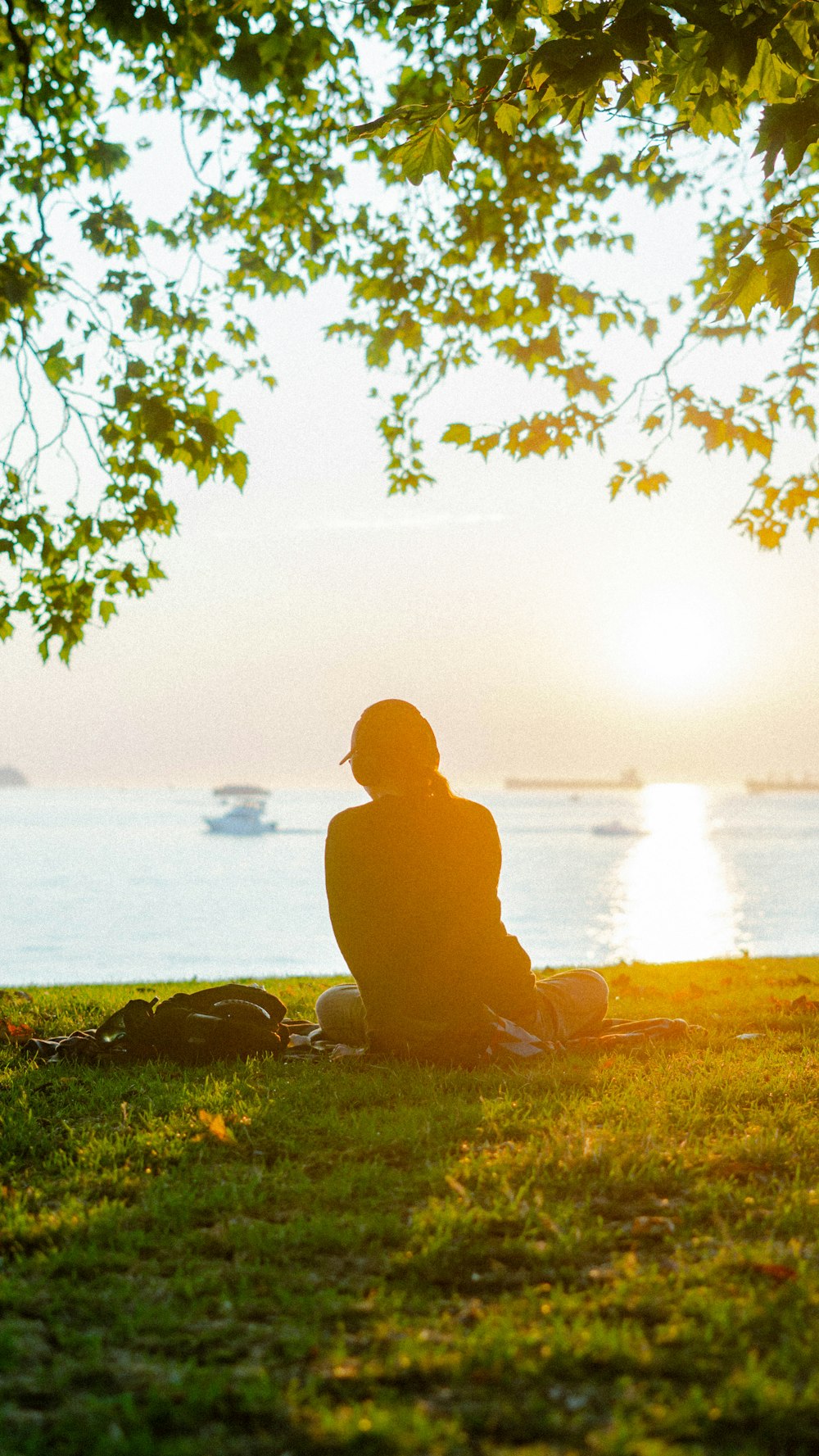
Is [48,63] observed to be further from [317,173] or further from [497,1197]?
[497,1197]

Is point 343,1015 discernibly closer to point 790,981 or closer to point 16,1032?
point 16,1032

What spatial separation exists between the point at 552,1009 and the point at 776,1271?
311 centimetres

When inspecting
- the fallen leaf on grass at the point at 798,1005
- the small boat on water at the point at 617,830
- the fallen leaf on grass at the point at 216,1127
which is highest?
the small boat on water at the point at 617,830

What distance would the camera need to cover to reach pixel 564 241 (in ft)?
39.5

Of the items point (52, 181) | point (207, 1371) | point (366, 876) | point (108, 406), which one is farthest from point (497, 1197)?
point (52, 181)

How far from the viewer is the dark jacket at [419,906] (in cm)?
584

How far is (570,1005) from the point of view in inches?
255

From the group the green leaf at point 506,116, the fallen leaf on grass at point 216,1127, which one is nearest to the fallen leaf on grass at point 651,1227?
the fallen leaf on grass at point 216,1127

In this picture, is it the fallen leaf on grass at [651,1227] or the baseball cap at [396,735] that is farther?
the baseball cap at [396,735]

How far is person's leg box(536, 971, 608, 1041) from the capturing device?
20.6 feet

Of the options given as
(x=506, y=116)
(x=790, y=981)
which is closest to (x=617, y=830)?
(x=790, y=981)

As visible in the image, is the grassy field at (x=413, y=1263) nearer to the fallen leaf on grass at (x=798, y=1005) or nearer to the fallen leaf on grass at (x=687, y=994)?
the fallen leaf on grass at (x=798, y=1005)

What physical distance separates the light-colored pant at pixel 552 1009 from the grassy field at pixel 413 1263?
1.77 feet

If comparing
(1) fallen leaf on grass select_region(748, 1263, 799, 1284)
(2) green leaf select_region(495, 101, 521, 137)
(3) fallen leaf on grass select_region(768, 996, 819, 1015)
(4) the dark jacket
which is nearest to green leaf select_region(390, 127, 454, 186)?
(2) green leaf select_region(495, 101, 521, 137)
